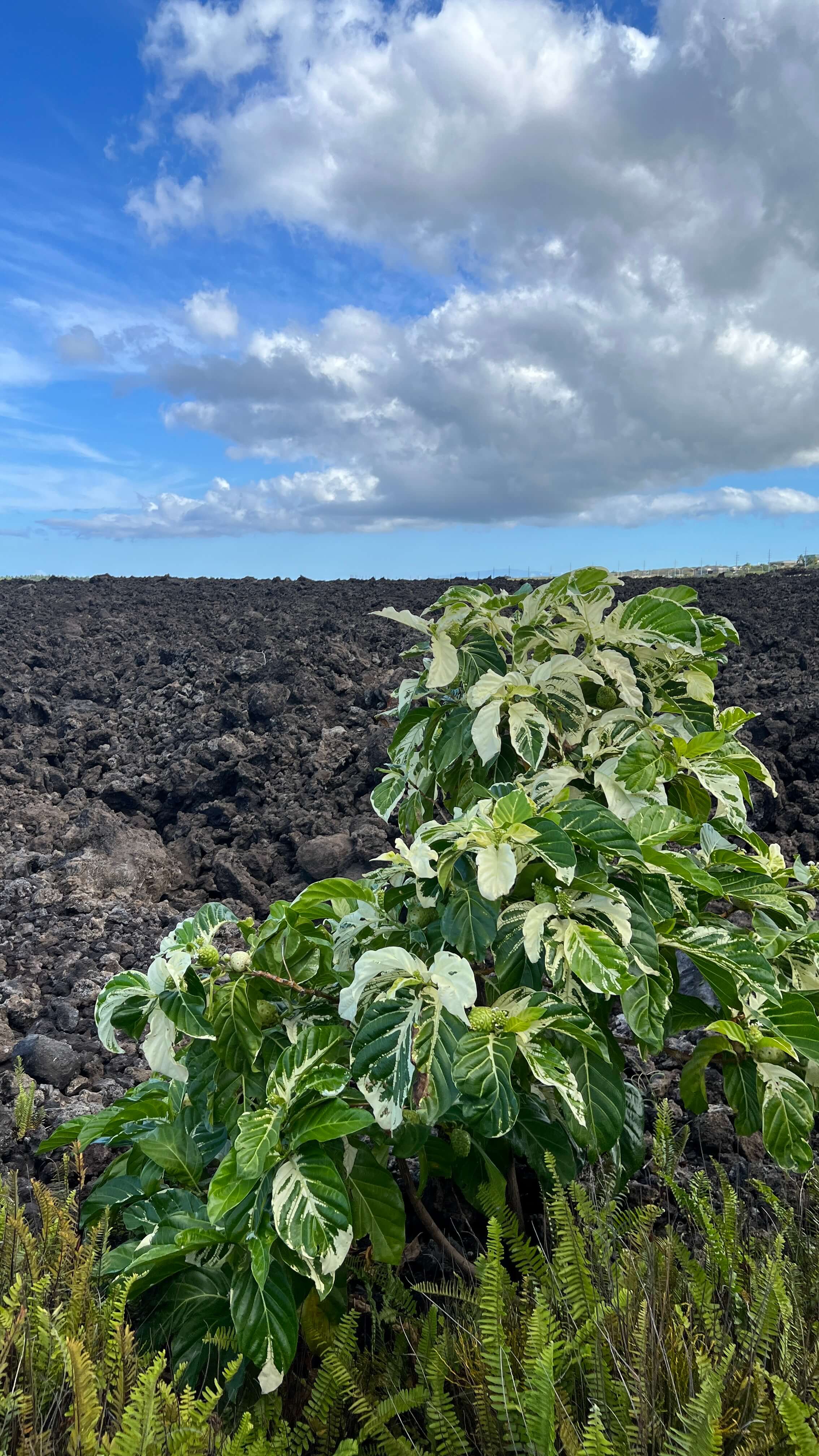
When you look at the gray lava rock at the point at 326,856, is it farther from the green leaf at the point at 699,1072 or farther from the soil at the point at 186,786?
the green leaf at the point at 699,1072

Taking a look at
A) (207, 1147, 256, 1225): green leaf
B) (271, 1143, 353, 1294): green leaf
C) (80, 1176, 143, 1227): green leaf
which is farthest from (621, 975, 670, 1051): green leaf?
(80, 1176, 143, 1227): green leaf

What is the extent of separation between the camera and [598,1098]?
1.59 m

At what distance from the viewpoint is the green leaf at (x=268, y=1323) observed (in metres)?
1.38

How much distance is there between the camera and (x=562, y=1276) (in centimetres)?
148

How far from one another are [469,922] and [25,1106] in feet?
5.72

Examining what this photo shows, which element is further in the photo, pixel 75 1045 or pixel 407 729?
pixel 75 1045

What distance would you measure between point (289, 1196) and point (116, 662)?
8.60m

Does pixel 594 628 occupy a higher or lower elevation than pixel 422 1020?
higher

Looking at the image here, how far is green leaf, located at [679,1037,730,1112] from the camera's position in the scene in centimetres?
178

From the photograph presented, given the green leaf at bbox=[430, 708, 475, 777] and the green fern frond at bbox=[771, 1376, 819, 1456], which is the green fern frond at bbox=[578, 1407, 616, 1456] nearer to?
the green fern frond at bbox=[771, 1376, 819, 1456]

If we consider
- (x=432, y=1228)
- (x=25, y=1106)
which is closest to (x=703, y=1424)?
(x=432, y=1228)

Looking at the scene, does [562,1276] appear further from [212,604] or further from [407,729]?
[212,604]

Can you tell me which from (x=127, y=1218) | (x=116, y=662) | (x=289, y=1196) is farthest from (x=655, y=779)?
(x=116, y=662)

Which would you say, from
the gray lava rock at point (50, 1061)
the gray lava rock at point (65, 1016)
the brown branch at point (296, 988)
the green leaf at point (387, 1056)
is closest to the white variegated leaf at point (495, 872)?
the green leaf at point (387, 1056)
